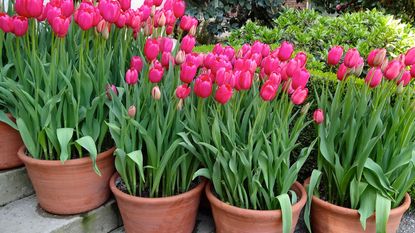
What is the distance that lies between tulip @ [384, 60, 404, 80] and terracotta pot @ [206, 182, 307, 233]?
0.63 metres

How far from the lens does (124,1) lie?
6.80ft

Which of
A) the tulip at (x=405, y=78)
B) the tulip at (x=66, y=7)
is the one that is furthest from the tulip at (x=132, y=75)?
the tulip at (x=405, y=78)

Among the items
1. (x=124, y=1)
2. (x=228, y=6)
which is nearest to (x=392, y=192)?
(x=124, y=1)

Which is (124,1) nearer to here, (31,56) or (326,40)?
(31,56)

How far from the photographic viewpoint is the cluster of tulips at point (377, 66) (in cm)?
180

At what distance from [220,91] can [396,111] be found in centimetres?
86

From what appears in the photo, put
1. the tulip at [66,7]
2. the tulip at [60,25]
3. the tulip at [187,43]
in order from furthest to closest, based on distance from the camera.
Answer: the tulip at [187,43] → the tulip at [66,7] → the tulip at [60,25]

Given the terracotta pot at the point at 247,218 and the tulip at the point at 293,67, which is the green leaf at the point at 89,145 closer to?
the terracotta pot at the point at 247,218

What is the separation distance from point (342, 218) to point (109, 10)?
1383 mm

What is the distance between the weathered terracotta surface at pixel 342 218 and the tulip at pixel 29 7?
1463 millimetres

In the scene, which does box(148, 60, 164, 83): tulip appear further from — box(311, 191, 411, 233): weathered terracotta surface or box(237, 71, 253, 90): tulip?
Result: box(311, 191, 411, 233): weathered terracotta surface

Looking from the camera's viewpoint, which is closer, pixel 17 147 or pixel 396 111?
pixel 396 111

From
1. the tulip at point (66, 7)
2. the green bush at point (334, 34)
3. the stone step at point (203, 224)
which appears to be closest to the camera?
the tulip at point (66, 7)

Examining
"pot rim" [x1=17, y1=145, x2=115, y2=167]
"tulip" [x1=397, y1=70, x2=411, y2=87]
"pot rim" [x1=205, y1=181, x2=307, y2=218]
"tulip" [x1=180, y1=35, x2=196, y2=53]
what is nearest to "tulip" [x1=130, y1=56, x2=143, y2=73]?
"tulip" [x1=180, y1=35, x2=196, y2=53]
